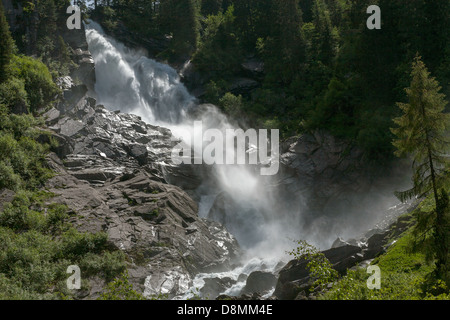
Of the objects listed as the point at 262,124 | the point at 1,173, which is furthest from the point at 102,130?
the point at 262,124

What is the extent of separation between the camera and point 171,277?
79.2 feet

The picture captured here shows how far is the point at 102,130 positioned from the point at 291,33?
25.6m

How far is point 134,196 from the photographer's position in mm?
29359

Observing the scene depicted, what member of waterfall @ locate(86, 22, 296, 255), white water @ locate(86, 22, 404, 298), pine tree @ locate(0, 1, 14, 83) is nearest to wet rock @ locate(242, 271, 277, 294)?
white water @ locate(86, 22, 404, 298)

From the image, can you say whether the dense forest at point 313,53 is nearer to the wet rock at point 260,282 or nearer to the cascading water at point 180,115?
the cascading water at point 180,115

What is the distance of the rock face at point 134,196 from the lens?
25094mm

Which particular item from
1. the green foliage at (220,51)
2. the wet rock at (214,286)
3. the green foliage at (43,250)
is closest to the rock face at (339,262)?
the wet rock at (214,286)

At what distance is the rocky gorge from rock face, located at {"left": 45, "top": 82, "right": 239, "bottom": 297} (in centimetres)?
8

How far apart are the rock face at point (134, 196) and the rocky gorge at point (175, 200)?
8 centimetres

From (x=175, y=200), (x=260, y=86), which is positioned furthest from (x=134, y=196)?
(x=260, y=86)

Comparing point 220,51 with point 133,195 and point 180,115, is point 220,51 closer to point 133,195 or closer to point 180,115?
point 180,115

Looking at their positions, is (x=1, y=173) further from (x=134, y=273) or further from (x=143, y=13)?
(x=143, y=13)

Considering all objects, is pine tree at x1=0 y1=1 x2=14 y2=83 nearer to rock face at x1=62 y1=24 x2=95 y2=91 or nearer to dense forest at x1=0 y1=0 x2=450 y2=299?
dense forest at x1=0 y1=0 x2=450 y2=299

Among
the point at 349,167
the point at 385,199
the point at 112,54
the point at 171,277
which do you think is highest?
the point at 112,54
